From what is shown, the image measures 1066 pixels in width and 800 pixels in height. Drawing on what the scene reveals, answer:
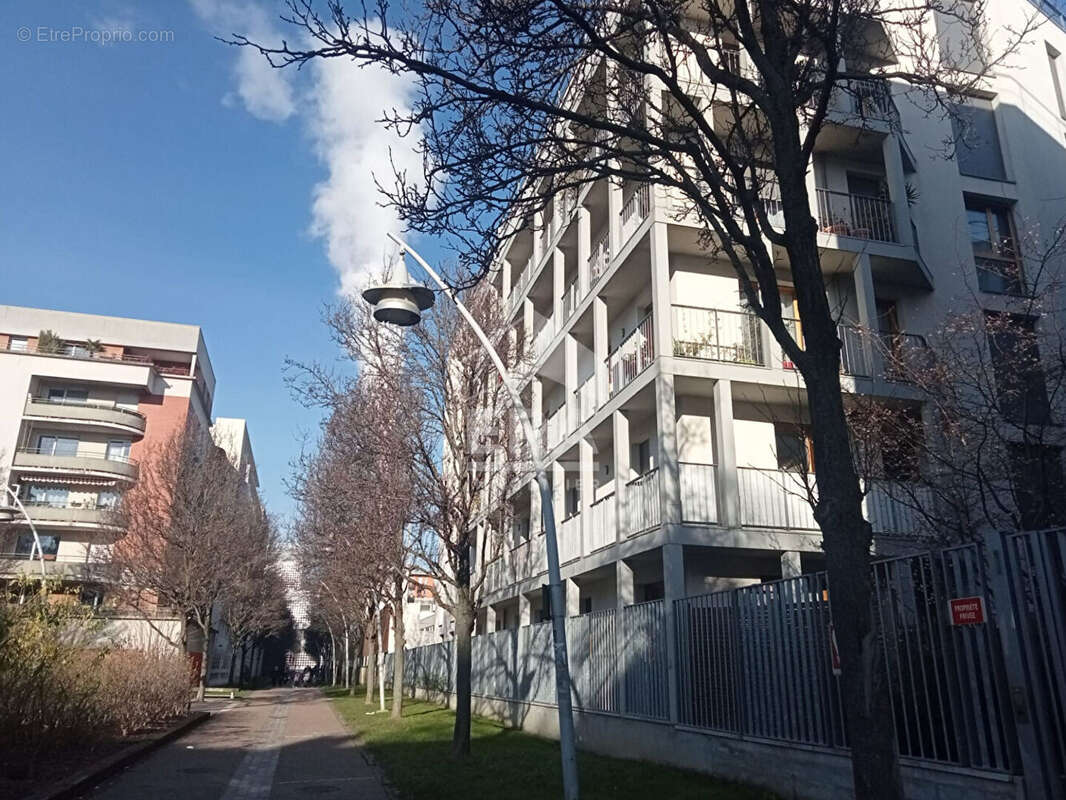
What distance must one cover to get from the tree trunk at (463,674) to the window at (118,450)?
44100 mm

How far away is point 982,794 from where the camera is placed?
6.33 metres

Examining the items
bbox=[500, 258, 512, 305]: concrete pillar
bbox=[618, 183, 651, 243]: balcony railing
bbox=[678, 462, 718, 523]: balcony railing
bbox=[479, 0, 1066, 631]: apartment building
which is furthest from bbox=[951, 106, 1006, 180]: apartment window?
bbox=[500, 258, 512, 305]: concrete pillar

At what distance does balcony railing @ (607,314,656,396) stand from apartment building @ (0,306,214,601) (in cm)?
3473

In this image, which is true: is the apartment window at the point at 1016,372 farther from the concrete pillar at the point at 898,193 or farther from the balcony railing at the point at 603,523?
the balcony railing at the point at 603,523

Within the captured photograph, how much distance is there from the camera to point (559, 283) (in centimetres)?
2252

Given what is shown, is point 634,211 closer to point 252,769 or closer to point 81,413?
point 252,769

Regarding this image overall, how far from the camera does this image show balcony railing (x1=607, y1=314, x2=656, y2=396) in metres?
16.1

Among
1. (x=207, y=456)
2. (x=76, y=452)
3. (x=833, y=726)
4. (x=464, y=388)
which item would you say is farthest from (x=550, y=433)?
(x=76, y=452)

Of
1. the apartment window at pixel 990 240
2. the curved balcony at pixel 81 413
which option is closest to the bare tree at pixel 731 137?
the apartment window at pixel 990 240

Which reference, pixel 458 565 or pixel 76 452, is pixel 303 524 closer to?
pixel 458 565

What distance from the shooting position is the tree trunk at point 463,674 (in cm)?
1291

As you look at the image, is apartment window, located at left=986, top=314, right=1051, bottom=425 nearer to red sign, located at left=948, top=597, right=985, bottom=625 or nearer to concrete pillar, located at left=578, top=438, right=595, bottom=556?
red sign, located at left=948, top=597, right=985, bottom=625

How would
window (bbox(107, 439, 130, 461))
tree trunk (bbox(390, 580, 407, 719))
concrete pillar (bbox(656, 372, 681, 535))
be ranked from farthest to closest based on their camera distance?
1. window (bbox(107, 439, 130, 461))
2. tree trunk (bbox(390, 580, 407, 719))
3. concrete pillar (bbox(656, 372, 681, 535))

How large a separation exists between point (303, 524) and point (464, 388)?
1712 cm
